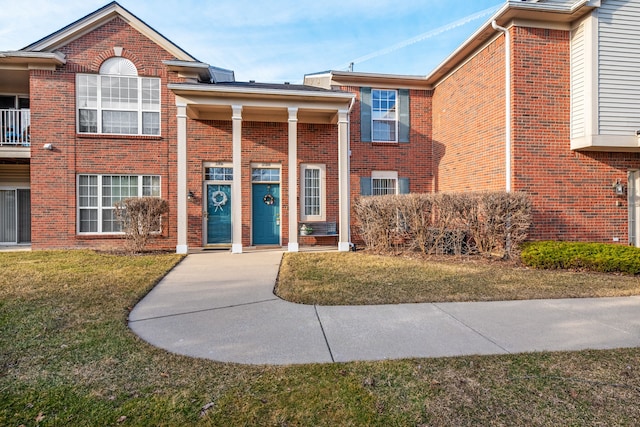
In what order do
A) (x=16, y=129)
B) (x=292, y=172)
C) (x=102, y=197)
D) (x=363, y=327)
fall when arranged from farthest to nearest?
(x=16, y=129), (x=102, y=197), (x=292, y=172), (x=363, y=327)

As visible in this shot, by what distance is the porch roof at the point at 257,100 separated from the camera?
936cm

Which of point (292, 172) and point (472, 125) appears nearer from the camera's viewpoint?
point (292, 172)

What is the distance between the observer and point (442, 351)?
3348 millimetres

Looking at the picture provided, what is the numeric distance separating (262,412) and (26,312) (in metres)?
3.95

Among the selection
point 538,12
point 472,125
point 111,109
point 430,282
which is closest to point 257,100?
point 111,109

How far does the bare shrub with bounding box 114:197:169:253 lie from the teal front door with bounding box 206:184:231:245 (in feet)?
5.82

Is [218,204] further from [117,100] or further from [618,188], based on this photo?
[618,188]

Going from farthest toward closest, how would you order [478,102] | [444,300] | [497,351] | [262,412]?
[478,102] < [444,300] < [497,351] < [262,412]

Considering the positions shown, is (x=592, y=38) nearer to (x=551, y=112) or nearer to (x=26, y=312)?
(x=551, y=112)

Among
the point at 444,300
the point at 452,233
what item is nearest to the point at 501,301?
the point at 444,300

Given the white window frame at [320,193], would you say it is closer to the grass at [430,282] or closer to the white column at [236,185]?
the white column at [236,185]

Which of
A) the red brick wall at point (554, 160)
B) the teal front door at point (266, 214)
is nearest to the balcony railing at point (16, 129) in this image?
the teal front door at point (266, 214)

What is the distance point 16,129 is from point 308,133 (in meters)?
9.22

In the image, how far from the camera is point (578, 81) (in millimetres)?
8781
